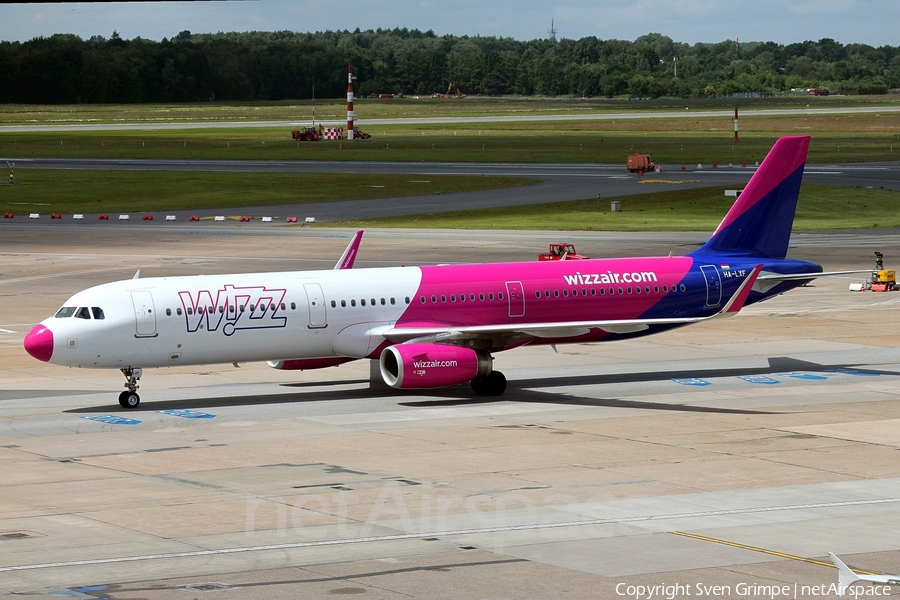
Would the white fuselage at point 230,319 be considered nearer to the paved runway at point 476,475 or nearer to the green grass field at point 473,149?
the paved runway at point 476,475

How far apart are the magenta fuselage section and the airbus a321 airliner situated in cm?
4

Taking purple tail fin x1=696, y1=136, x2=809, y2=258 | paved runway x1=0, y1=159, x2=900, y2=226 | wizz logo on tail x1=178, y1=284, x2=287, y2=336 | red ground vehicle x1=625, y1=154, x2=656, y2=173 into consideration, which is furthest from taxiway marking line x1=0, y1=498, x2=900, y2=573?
red ground vehicle x1=625, y1=154, x2=656, y2=173

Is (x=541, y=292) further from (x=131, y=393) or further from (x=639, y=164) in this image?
(x=639, y=164)

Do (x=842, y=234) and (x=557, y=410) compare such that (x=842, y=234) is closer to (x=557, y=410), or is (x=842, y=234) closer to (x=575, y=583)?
(x=557, y=410)

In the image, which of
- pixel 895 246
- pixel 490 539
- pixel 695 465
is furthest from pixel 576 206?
pixel 490 539

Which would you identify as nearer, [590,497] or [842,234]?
[590,497]

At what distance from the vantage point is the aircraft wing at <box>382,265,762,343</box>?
40406 mm

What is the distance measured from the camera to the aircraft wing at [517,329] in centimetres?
4041

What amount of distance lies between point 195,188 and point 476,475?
3922 inches

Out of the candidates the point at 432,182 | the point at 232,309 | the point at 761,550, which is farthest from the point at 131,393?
the point at 432,182

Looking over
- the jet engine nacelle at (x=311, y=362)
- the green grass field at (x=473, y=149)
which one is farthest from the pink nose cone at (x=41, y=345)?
the green grass field at (x=473, y=149)

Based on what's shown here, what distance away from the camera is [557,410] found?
1519 inches

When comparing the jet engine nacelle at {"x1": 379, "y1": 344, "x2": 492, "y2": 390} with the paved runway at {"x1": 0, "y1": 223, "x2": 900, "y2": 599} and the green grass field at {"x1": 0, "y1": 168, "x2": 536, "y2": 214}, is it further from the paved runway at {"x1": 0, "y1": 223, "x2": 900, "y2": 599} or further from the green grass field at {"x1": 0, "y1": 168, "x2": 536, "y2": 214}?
the green grass field at {"x1": 0, "y1": 168, "x2": 536, "y2": 214}

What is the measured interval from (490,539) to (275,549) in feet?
12.9
